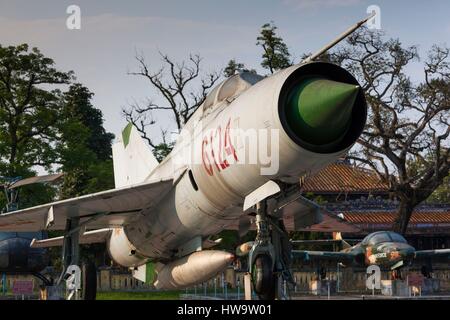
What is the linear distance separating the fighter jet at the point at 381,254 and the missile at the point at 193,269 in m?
15.0

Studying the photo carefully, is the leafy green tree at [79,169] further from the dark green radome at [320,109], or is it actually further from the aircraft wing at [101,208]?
the dark green radome at [320,109]

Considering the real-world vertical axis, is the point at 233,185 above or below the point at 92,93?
below

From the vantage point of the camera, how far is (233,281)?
116 feet

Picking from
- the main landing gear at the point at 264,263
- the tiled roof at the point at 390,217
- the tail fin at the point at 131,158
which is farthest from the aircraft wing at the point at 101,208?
the tiled roof at the point at 390,217

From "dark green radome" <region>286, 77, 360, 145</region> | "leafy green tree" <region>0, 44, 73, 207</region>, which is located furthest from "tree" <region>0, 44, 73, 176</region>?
"dark green radome" <region>286, 77, 360, 145</region>

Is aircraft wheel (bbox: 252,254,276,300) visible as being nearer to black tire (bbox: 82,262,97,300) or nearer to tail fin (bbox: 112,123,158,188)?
black tire (bbox: 82,262,97,300)

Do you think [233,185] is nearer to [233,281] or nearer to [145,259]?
[145,259]

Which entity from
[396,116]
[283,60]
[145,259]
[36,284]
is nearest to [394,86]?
[396,116]

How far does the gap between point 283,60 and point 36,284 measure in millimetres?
19415

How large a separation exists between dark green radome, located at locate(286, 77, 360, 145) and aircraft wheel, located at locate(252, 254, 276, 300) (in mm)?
2527

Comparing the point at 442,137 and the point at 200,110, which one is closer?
the point at 200,110

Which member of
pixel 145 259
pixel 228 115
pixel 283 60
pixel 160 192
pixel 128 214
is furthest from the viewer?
pixel 283 60

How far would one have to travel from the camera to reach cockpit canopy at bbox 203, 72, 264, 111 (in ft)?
42.0

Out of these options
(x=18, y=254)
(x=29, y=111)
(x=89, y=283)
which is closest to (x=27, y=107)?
(x=29, y=111)
